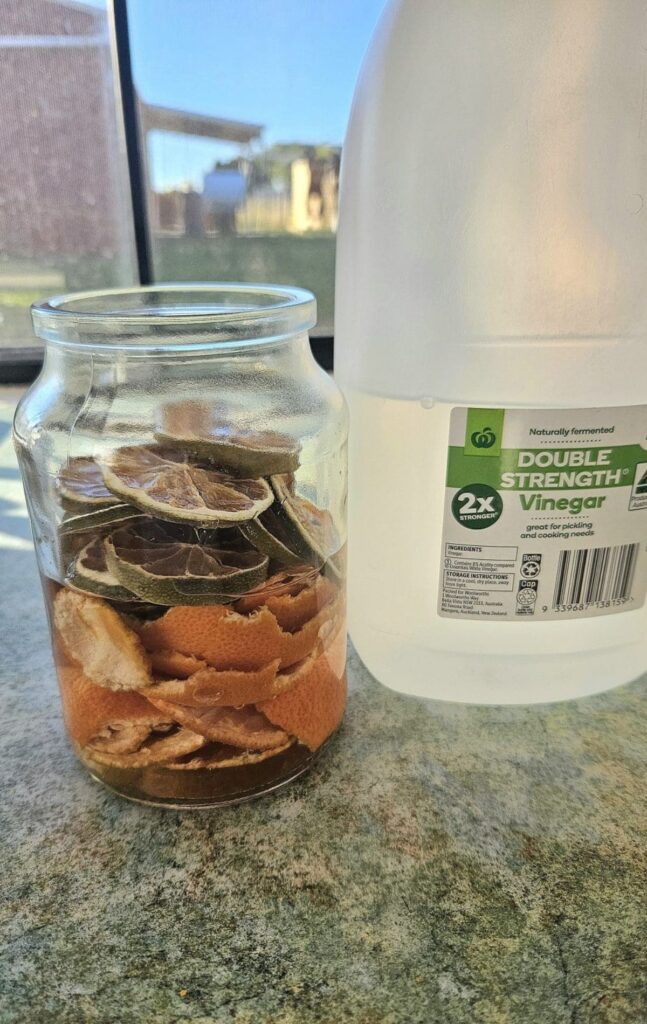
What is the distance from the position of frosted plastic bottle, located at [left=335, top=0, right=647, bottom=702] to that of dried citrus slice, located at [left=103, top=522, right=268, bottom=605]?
0.14 metres

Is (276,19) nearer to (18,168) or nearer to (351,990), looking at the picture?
(18,168)

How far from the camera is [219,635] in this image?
0.35 m

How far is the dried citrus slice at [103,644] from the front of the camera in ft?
1.15

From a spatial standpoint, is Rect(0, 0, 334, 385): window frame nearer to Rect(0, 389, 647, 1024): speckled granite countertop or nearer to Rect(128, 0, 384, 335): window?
Rect(128, 0, 384, 335): window

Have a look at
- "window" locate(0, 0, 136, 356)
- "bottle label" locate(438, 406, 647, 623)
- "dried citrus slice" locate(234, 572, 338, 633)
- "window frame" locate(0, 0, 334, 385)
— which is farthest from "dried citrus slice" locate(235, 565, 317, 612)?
"window" locate(0, 0, 136, 356)

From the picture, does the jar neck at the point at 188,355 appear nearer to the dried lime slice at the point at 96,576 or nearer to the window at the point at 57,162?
the dried lime slice at the point at 96,576

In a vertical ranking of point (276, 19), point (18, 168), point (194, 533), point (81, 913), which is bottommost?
point (81, 913)

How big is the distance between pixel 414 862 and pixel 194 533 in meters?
0.19

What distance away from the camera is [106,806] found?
39 centimetres

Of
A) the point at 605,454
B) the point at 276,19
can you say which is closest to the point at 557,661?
the point at 605,454

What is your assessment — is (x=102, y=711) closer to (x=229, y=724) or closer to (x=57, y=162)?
(x=229, y=724)

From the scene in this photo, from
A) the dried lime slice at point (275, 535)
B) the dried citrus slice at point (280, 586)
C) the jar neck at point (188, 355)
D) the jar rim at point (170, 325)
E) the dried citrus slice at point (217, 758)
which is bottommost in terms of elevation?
the dried citrus slice at point (217, 758)

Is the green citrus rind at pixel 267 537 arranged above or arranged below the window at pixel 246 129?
below

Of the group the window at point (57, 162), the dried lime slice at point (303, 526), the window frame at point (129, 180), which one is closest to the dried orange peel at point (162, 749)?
the dried lime slice at point (303, 526)
